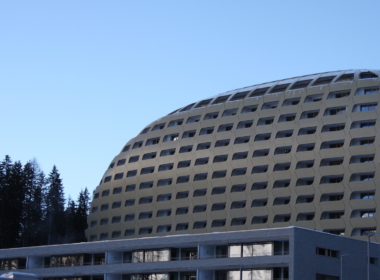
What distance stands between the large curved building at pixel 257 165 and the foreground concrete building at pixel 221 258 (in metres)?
26.3

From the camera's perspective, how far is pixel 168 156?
128 m

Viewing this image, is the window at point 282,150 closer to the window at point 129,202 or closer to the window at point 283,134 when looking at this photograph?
the window at point 283,134

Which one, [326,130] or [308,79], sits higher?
[308,79]

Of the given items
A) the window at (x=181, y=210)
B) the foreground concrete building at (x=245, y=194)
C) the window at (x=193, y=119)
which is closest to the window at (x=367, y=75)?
the foreground concrete building at (x=245, y=194)

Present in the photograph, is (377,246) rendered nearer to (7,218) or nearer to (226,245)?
(226,245)

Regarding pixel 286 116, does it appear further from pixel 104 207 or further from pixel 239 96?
pixel 104 207

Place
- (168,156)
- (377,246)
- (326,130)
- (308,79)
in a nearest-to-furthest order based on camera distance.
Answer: (377,246), (326,130), (308,79), (168,156)

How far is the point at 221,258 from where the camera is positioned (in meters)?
74.4

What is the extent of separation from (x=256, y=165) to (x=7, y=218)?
174 feet

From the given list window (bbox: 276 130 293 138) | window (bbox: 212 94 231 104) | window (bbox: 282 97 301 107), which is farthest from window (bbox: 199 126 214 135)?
window (bbox: 276 130 293 138)

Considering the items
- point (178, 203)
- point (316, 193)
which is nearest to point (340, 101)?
point (316, 193)

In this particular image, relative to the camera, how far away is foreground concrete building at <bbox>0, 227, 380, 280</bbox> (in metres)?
69.8

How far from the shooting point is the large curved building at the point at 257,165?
102375mm

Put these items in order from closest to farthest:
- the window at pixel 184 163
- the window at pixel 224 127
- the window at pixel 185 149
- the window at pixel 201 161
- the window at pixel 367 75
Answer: the window at pixel 367 75 < the window at pixel 201 161 < the window at pixel 224 127 < the window at pixel 184 163 < the window at pixel 185 149
